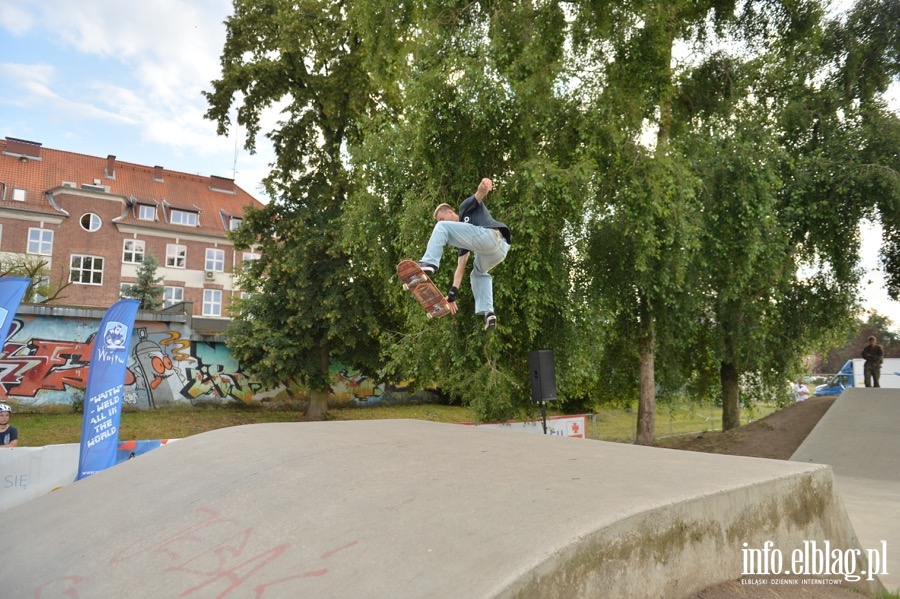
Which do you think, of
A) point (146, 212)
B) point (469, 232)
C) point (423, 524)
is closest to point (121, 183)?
point (146, 212)

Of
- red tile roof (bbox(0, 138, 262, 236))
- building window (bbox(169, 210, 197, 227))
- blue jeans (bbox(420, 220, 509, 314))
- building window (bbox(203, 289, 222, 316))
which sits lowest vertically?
blue jeans (bbox(420, 220, 509, 314))

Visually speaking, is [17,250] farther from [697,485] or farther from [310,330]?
[697,485]

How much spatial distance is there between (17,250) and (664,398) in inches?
1566

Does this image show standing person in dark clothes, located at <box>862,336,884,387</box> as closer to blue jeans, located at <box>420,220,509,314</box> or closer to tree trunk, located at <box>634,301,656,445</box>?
tree trunk, located at <box>634,301,656,445</box>

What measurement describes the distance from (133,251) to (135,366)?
22640mm

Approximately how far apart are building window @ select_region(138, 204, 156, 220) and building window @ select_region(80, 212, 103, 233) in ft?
9.25

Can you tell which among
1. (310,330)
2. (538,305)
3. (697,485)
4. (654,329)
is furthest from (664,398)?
(697,485)

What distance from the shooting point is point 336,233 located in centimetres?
2083

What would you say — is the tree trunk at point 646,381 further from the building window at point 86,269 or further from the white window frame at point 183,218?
the building window at point 86,269

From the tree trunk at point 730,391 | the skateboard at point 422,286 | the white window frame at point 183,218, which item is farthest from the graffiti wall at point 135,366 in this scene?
the white window frame at point 183,218

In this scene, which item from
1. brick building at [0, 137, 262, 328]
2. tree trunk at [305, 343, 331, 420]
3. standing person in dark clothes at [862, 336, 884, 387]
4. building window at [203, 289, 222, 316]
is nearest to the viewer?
standing person in dark clothes at [862, 336, 884, 387]

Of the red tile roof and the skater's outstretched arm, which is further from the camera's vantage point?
the red tile roof

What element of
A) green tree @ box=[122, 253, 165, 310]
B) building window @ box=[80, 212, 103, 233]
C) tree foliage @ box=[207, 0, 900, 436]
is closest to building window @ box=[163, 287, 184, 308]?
building window @ box=[80, 212, 103, 233]

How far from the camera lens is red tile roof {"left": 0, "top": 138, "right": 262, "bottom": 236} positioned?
4003 cm
